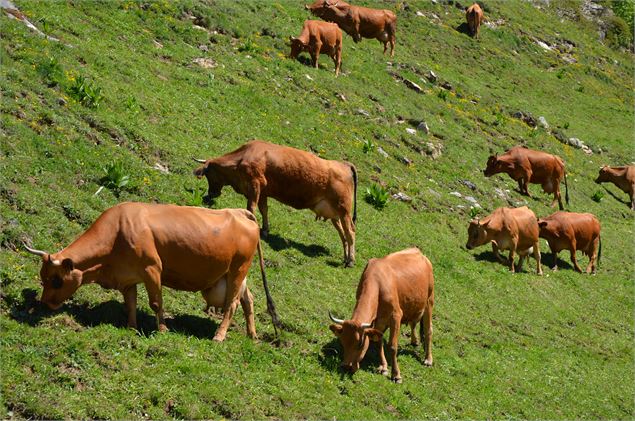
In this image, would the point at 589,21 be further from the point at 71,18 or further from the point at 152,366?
the point at 152,366

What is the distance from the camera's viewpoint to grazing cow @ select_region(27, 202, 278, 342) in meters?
12.4

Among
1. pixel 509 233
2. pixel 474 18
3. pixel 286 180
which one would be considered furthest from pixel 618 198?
pixel 286 180

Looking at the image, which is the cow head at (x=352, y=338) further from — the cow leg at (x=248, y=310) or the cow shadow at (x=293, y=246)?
the cow shadow at (x=293, y=246)

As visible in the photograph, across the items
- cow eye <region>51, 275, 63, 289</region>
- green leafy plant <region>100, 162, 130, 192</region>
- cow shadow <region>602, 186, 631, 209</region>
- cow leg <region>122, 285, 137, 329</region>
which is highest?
cow eye <region>51, 275, 63, 289</region>

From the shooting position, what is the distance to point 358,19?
1678 inches

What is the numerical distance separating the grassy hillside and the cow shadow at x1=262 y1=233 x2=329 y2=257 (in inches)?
3.1

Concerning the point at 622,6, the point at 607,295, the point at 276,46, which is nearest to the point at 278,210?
the point at 607,295

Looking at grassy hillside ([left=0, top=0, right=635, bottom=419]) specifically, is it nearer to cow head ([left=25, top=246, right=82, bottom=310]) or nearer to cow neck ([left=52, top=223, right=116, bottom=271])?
cow head ([left=25, top=246, right=82, bottom=310])

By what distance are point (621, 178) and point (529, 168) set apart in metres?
8.11

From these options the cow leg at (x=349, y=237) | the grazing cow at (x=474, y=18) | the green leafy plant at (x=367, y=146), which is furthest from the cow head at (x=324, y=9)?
the cow leg at (x=349, y=237)

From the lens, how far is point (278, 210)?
22.0 meters

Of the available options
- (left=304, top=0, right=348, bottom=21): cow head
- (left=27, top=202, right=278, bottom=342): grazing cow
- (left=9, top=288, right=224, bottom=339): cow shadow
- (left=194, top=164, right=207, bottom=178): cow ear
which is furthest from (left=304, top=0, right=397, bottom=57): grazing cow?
(left=9, top=288, right=224, bottom=339): cow shadow

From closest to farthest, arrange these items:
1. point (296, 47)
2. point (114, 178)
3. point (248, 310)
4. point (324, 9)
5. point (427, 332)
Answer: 1. point (248, 310)
2. point (427, 332)
3. point (114, 178)
4. point (296, 47)
5. point (324, 9)

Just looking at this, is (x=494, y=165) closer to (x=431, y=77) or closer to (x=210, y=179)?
(x=431, y=77)
